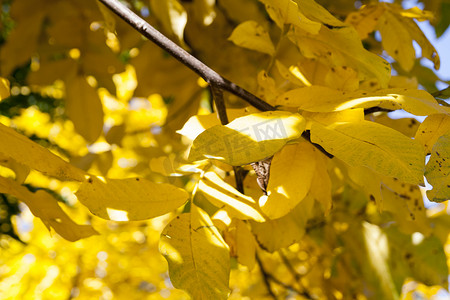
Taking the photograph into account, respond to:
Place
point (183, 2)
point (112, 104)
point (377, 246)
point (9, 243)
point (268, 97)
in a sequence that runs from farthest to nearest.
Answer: point (112, 104) < point (9, 243) < point (183, 2) < point (377, 246) < point (268, 97)

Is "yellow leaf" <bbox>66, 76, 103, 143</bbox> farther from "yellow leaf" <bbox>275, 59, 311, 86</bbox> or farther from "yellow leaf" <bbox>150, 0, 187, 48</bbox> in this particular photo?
"yellow leaf" <bbox>275, 59, 311, 86</bbox>

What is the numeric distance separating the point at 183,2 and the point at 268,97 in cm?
56

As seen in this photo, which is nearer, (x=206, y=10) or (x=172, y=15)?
(x=172, y=15)

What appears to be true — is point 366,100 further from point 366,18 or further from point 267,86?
point 366,18

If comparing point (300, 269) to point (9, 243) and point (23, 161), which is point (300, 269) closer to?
point (9, 243)

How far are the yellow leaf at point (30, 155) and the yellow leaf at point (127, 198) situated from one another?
0.02 meters

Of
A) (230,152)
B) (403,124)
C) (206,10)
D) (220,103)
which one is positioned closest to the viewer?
(230,152)

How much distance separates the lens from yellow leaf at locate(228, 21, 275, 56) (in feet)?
1.51

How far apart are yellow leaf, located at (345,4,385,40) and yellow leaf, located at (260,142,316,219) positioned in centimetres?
25

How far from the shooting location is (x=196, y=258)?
33 centimetres

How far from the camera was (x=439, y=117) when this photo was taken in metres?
0.33

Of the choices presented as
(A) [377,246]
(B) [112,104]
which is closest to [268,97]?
(A) [377,246]

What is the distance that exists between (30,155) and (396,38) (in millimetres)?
450

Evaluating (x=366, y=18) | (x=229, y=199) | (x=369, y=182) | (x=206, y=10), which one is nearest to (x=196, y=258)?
(x=229, y=199)
